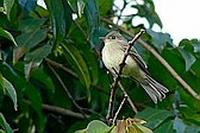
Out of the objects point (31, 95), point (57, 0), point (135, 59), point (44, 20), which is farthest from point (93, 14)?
point (31, 95)

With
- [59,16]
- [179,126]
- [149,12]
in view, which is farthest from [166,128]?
[149,12]

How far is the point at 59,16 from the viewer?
4.11 ft

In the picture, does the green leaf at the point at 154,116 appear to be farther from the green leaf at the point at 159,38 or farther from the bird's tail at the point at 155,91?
the green leaf at the point at 159,38

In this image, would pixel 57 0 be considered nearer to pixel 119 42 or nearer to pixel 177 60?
pixel 119 42

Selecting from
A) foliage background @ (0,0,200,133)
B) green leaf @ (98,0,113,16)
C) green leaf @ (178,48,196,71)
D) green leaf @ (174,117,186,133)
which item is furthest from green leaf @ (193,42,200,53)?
green leaf @ (174,117,186,133)

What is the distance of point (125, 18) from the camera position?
242cm

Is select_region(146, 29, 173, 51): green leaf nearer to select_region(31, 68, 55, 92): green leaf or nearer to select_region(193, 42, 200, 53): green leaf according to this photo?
select_region(193, 42, 200, 53): green leaf

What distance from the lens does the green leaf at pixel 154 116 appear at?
1.52m

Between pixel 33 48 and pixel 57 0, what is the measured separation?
630 mm

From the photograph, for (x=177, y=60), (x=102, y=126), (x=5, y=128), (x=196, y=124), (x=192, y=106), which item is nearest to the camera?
(x=102, y=126)

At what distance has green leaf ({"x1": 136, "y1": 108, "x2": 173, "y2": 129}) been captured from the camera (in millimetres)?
1516

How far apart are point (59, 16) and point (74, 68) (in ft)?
2.34

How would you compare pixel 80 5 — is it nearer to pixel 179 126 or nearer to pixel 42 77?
pixel 179 126

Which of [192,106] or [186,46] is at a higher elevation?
[186,46]
